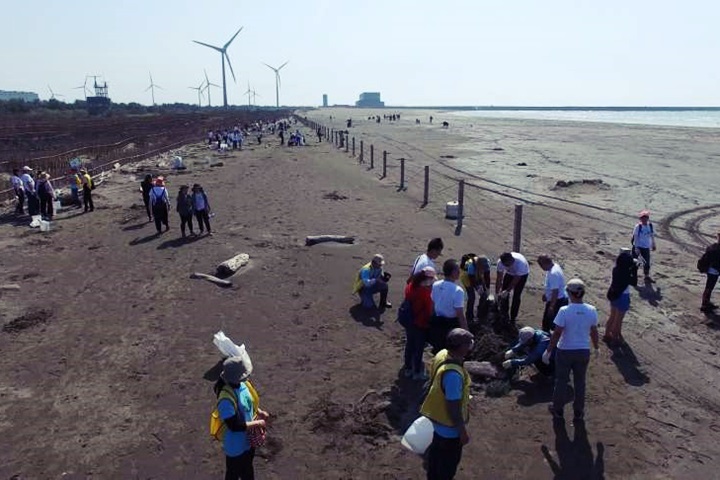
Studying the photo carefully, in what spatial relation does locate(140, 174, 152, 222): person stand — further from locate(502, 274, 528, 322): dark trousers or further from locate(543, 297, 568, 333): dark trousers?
locate(543, 297, 568, 333): dark trousers

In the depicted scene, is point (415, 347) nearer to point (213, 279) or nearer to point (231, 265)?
point (213, 279)

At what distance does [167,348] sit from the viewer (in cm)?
869

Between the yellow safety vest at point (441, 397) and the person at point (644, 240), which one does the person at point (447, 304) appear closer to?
the yellow safety vest at point (441, 397)

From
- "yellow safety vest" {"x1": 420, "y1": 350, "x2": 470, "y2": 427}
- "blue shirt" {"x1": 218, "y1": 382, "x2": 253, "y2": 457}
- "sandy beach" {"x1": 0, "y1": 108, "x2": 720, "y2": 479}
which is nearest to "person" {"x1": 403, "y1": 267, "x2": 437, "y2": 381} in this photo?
"sandy beach" {"x1": 0, "y1": 108, "x2": 720, "y2": 479}

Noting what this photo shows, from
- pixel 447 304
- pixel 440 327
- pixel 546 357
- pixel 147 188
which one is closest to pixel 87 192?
pixel 147 188

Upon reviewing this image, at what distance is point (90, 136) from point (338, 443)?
2193 inches

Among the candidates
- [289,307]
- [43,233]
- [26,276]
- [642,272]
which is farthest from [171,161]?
[642,272]

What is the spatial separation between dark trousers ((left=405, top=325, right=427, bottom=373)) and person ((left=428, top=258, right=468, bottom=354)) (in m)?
0.23

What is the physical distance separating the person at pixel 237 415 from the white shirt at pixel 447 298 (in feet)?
8.99

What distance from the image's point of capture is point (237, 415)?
4.31 metres

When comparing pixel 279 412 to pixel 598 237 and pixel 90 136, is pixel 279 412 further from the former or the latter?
pixel 90 136

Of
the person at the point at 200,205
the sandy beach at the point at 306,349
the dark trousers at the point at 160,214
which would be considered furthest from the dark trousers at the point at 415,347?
the dark trousers at the point at 160,214

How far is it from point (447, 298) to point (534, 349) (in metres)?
1.73

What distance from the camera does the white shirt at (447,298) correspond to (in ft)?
21.3
